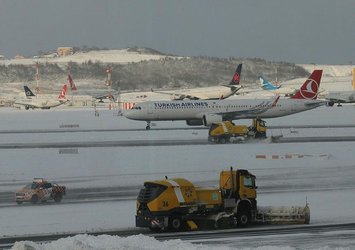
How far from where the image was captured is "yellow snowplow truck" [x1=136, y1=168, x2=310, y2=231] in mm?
24703

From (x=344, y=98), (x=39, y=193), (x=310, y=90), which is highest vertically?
(x=344, y=98)

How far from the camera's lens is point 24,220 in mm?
28312

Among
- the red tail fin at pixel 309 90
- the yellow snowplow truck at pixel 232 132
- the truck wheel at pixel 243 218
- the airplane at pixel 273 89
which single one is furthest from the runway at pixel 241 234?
the airplane at pixel 273 89

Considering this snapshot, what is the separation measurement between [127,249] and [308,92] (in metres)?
73.3

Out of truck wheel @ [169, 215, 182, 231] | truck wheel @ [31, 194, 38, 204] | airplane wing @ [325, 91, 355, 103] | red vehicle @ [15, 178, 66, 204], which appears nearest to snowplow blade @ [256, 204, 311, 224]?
truck wheel @ [169, 215, 182, 231]

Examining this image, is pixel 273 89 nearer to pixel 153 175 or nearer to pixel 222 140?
pixel 222 140

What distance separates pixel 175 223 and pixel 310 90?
66973 millimetres

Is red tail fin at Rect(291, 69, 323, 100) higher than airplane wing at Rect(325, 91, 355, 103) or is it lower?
lower

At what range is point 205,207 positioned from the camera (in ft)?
83.7

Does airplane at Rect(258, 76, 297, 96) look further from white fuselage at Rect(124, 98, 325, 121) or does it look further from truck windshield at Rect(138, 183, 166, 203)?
truck windshield at Rect(138, 183, 166, 203)

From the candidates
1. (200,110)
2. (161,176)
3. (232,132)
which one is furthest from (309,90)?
(161,176)

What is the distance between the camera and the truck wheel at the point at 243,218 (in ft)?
85.3

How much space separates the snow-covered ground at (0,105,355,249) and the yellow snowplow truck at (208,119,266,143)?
210cm

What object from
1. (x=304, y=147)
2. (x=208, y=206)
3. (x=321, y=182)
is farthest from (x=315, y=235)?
(x=304, y=147)
